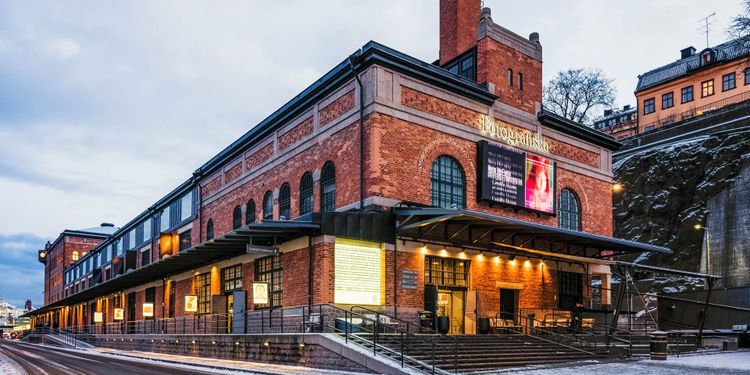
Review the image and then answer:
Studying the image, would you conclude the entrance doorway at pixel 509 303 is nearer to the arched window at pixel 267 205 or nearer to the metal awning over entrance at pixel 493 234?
the metal awning over entrance at pixel 493 234

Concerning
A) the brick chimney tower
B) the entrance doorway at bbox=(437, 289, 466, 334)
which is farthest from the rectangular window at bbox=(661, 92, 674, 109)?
the entrance doorway at bbox=(437, 289, 466, 334)

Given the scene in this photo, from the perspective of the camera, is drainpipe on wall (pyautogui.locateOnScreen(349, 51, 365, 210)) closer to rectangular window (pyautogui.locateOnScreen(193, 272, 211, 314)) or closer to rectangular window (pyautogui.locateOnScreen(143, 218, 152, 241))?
rectangular window (pyautogui.locateOnScreen(193, 272, 211, 314))

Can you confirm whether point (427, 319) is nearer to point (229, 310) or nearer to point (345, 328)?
point (345, 328)

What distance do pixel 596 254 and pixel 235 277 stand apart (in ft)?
55.9

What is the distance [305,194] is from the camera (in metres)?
29.2

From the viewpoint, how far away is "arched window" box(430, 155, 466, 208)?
86.7 feet

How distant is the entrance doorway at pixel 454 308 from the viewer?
86.5 ft

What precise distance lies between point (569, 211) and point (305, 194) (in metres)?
12.9

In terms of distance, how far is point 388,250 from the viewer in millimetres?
23984

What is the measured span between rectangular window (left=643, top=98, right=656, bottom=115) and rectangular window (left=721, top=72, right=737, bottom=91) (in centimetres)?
905

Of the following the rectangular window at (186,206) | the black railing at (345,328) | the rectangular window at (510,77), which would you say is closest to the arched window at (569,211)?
the rectangular window at (510,77)

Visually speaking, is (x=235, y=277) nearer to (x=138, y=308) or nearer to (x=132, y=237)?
(x=138, y=308)

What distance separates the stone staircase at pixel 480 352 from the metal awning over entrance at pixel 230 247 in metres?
4.84

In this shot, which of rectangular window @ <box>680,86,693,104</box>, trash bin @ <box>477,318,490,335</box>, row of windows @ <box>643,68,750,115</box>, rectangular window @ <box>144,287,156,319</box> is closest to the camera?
trash bin @ <box>477,318,490,335</box>
